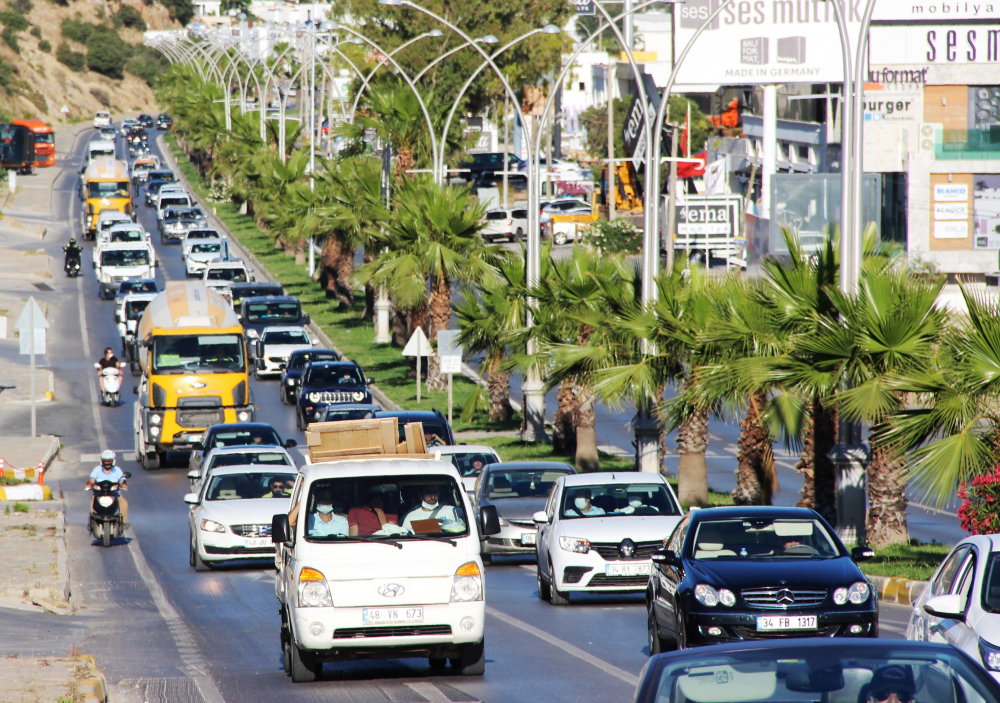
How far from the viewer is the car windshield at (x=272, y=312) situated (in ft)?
163

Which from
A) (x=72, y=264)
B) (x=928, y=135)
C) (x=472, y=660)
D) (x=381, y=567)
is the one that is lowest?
(x=472, y=660)

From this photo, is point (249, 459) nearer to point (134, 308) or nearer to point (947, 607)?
point (947, 607)

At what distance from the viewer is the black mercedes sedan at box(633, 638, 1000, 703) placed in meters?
5.53

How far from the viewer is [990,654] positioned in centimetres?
905

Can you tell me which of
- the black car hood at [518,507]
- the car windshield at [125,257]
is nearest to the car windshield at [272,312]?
the car windshield at [125,257]

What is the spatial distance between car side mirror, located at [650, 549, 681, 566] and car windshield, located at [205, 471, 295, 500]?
9861 mm

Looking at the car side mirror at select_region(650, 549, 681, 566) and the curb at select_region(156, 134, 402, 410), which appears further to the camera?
the curb at select_region(156, 134, 402, 410)

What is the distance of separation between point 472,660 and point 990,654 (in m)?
4.82

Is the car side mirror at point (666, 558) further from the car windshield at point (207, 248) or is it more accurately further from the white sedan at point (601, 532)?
the car windshield at point (207, 248)

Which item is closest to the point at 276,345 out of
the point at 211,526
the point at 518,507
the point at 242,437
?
the point at 242,437

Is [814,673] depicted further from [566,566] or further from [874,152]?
[874,152]

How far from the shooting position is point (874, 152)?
57844 mm

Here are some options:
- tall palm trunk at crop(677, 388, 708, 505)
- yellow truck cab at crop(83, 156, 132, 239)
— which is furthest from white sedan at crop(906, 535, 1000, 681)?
yellow truck cab at crop(83, 156, 132, 239)

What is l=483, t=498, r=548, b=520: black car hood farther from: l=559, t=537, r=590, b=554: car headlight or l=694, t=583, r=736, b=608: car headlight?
l=694, t=583, r=736, b=608: car headlight
